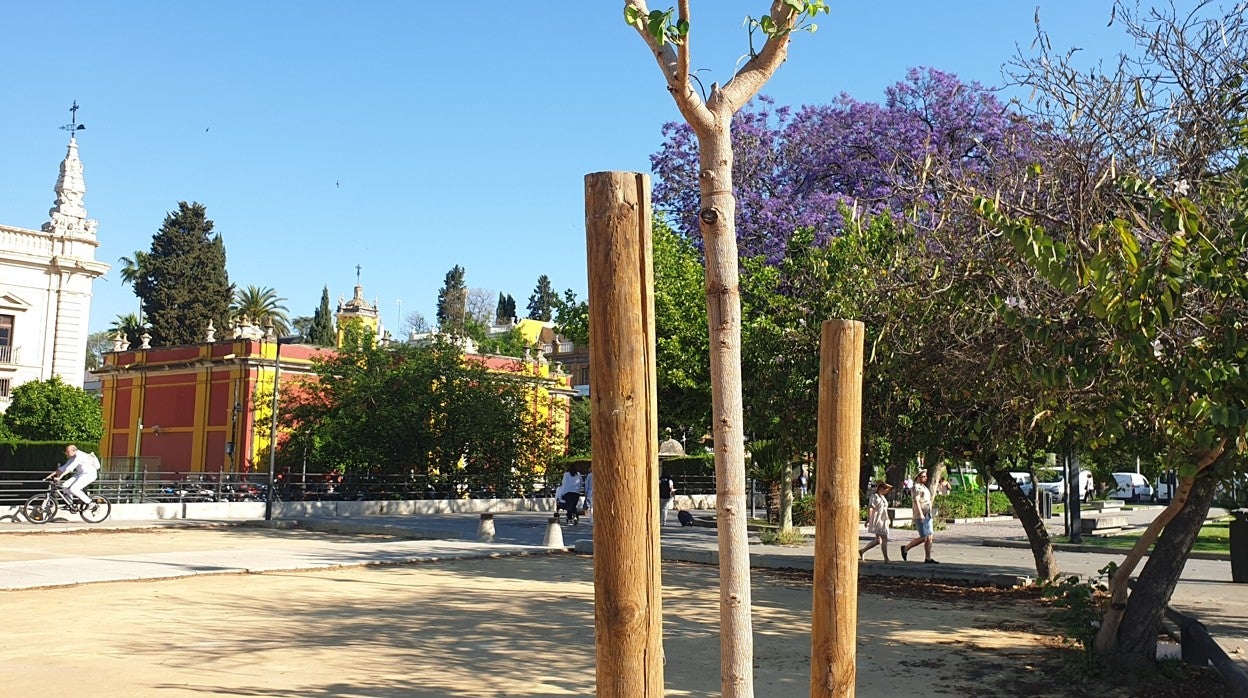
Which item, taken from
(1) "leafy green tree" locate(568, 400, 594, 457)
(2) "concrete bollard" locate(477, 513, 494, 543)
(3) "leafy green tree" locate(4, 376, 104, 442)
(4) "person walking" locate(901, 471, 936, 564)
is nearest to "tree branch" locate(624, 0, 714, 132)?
(4) "person walking" locate(901, 471, 936, 564)

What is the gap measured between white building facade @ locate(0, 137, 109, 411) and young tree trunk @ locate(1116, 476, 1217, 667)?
4984 cm

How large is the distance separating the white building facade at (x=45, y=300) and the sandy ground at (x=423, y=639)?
3991 centimetres

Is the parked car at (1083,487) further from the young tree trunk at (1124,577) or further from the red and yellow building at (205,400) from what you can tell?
the young tree trunk at (1124,577)

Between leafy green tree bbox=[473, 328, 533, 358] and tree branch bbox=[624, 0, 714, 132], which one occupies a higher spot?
leafy green tree bbox=[473, 328, 533, 358]

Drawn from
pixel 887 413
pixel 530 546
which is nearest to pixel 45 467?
pixel 530 546

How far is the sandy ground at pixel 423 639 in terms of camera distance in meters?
8.27

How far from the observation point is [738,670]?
373 centimetres

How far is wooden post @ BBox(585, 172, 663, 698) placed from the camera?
3121mm

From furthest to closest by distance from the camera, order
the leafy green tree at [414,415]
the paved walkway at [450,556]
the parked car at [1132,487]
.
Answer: the parked car at [1132,487]
the leafy green tree at [414,415]
the paved walkway at [450,556]

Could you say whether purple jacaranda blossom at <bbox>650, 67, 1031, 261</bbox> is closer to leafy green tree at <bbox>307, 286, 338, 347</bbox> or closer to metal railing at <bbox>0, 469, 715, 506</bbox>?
metal railing at <bbox>0, 469, 715, 506</bbox>

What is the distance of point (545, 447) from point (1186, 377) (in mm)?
31664

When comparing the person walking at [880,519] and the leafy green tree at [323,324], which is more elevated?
the leafy green tree at [323,324]

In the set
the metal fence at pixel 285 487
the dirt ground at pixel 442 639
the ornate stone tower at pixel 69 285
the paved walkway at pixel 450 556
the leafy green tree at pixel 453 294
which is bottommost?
the dirt ground at pixel 442 639

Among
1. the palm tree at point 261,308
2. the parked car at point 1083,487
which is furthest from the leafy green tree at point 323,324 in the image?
the parked car at point 1083,487
